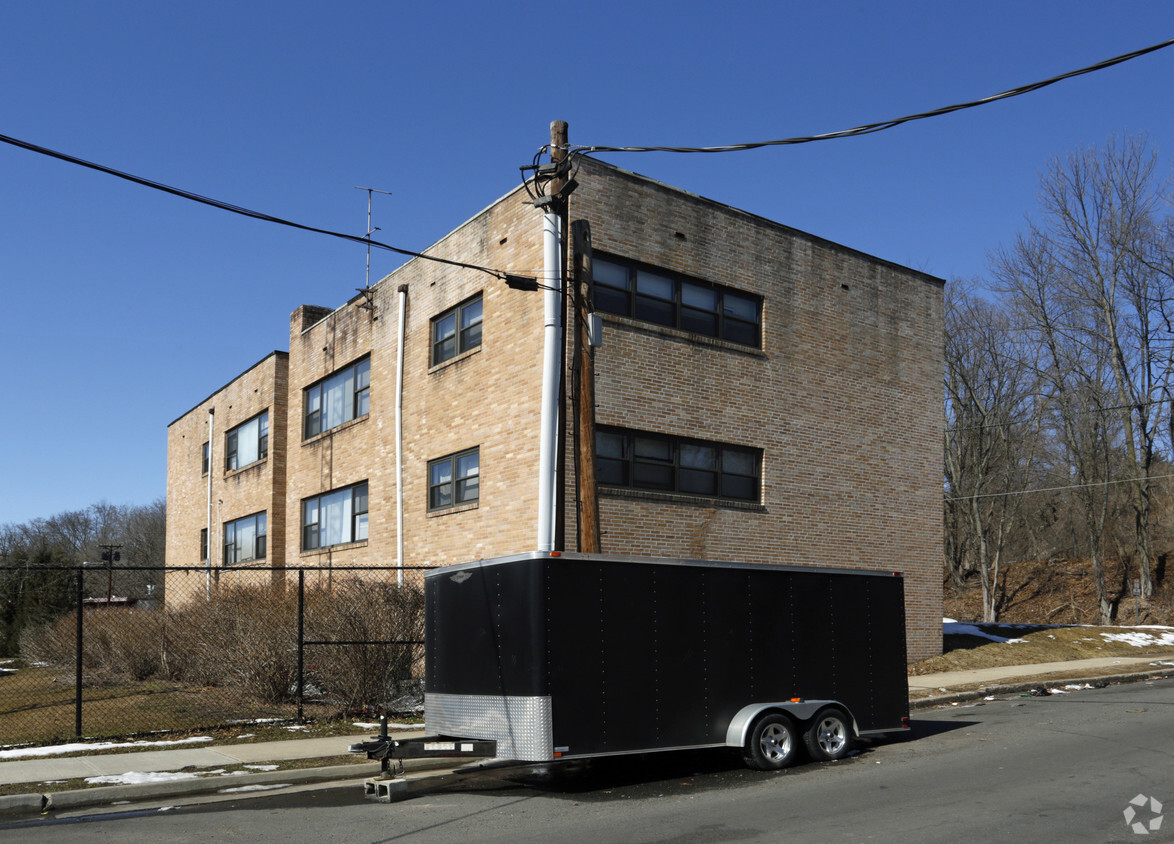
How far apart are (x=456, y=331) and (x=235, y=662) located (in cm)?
795

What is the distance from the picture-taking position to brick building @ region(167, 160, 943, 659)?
18594 mm

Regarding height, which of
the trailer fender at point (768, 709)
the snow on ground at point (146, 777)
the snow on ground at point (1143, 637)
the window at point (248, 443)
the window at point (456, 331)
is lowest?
the snow on ground at point (1143, 637)

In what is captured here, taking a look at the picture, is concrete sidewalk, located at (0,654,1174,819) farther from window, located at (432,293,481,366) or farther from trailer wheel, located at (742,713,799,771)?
window, located at (432,293,481,366)

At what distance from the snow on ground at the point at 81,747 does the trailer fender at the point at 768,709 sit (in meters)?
7.06

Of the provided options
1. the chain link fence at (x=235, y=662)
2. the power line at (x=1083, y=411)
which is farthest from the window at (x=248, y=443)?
the power line at (x=1083, y=411)

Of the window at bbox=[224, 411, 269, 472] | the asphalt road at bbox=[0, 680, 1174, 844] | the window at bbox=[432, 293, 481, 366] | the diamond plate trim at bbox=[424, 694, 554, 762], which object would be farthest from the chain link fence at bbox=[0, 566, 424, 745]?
the window at bbox=[224, 411, 269, 472]

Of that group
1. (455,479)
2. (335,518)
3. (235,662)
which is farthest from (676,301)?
(335,518)

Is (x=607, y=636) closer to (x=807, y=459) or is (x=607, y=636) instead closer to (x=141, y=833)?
(x=141, y=833)

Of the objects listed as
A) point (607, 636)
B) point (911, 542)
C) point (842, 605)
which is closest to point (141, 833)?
point (607, 636)

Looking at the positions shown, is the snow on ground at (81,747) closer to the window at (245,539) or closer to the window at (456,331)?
the window at (456,331)

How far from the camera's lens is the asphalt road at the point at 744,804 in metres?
7.93

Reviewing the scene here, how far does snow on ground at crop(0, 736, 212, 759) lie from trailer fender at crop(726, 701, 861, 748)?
7.06 meters

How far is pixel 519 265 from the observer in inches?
735

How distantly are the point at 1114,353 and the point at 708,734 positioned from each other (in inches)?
1503
